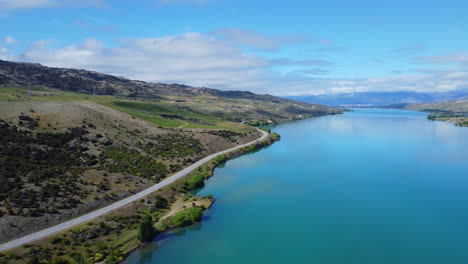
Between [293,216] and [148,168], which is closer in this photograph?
[293,216]

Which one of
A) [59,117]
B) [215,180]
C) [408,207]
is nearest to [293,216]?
[408,207]

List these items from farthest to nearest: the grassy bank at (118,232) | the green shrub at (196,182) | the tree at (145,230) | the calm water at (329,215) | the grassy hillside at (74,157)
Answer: the green shrub at (196,182) < the grassy hillside at (74,157) < the tree at (145,230) < the calm water at (329,215) < the grassy bank at (118,232)

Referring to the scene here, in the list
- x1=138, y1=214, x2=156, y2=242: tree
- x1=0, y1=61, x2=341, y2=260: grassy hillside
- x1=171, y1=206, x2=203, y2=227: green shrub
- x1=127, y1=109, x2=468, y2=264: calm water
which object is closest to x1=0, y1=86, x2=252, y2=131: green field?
x1=0, y1=61, x2=341, y2=260: grassy hillside

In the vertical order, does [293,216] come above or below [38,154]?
below

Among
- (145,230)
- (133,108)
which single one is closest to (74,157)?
(145,230)

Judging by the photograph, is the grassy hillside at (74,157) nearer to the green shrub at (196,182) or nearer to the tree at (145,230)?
the green shrub at (196,182)

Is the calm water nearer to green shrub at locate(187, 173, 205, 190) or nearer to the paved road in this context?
green shrub at locate(187, 173, 205, 190)

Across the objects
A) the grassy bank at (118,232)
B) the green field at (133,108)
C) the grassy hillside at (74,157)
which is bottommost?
the grassy bank at (118,232)

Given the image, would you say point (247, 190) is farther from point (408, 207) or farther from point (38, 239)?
point (38, 239)

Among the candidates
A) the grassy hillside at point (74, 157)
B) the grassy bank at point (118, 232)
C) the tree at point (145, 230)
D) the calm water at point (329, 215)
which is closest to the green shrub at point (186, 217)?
the grassy bank at point (118, 232)
